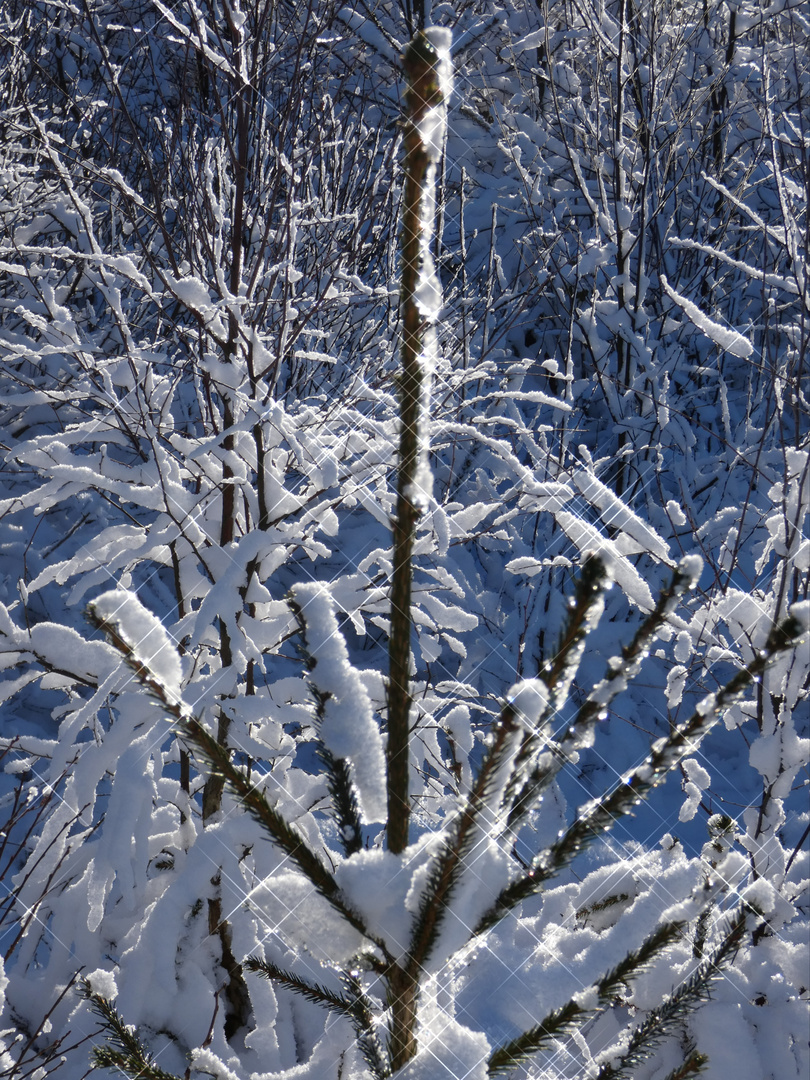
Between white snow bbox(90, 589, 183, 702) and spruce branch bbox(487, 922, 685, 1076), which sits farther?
spruce branch bbox(487, 922, 685, 1076)

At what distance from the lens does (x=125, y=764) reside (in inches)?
61.4

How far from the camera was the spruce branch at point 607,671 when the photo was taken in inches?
23.4

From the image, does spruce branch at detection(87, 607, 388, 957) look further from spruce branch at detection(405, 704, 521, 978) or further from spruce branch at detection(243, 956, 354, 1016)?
spruce branch at detection(243, 956, 354, 1016)

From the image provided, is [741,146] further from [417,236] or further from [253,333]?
[417,236]

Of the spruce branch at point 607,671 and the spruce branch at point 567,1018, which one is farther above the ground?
the spruce branch at point 607,671

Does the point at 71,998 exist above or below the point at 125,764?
below

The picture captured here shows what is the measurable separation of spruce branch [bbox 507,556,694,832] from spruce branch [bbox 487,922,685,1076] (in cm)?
26

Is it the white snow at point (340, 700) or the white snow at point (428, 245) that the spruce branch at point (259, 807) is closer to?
the white snow at point (340, 700)

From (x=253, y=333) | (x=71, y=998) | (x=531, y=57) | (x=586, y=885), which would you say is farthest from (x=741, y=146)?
(x=71, y=998)

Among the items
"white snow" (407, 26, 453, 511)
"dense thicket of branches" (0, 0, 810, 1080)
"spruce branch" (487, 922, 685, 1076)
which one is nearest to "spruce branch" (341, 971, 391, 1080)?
"dense thicket of branches" (0, 0, 810, 1080)

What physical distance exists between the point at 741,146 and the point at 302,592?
6.41 meters

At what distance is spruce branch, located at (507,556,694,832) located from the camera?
595 mm

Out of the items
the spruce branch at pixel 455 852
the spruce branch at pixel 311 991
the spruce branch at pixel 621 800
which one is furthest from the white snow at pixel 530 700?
the spruce branch at pixel 311 991

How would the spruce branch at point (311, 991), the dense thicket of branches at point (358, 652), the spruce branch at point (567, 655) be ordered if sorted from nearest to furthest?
the spruce branch at point (567, 655) < the dense thicket of branches at point (358, 652) < the spruce branch at point (311, 991)
